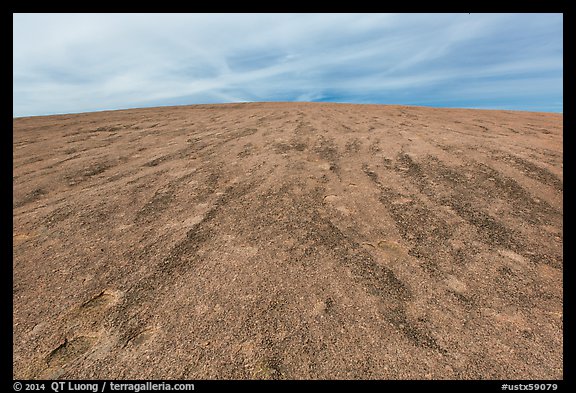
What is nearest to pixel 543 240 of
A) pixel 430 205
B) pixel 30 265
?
pixel 430 205

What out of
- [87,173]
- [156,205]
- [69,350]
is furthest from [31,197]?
[69,350]

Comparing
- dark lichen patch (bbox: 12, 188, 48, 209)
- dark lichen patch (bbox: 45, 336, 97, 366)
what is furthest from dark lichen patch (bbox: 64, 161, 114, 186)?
dark lichen patch (bbox: 45, 336, 97, 366)

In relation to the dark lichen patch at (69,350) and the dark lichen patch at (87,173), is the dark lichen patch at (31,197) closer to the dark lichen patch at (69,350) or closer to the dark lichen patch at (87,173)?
the dark lichen patch at (87,173)

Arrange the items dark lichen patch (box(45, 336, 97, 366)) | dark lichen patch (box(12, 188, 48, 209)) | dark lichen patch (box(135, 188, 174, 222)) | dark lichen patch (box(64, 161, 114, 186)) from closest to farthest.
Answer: dark lichen patch (box(45, 336, 97, 366))
dark lichen patch (box(135, 188, 174, 222))
dark lichen patch (box(12, 188, 48, 209))
dark lichen patch (box(64, 161, 114, 186))

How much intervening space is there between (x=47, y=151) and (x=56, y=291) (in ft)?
16.6

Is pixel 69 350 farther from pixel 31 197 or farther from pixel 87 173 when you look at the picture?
pixel 87 173

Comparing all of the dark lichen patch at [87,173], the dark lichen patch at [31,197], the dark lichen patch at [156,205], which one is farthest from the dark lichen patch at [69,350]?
the dark lichen patch at [87,173]

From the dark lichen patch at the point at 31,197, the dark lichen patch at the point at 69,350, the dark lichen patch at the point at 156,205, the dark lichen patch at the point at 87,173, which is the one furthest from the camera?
the dark lichen patch at the point at 87,173

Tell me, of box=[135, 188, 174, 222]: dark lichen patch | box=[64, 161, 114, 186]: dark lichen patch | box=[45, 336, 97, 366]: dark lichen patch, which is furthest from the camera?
box=[64, 161, 114, 186]: dark lichen patch

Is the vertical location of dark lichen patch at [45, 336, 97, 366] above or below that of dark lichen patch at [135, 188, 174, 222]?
below

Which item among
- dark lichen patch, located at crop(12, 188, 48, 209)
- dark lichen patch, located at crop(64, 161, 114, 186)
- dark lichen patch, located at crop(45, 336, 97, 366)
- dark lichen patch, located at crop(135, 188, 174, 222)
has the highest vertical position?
dark lichen patch, located at crop(64, 161, 114, 186)

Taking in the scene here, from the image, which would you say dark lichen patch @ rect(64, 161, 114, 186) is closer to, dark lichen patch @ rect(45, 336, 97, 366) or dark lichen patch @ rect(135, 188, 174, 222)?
dark lichen patch @ rect(135, 188, 174, 222)

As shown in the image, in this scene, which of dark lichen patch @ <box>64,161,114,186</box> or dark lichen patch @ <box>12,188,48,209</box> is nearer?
dark lichen patch @ <box>12,188,48,209</box>

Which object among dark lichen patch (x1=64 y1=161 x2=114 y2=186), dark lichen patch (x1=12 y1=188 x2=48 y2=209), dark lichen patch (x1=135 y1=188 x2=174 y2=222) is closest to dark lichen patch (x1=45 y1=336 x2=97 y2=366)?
dark lichen patch (x1=135 y1=188 x2=174 y2=222)
